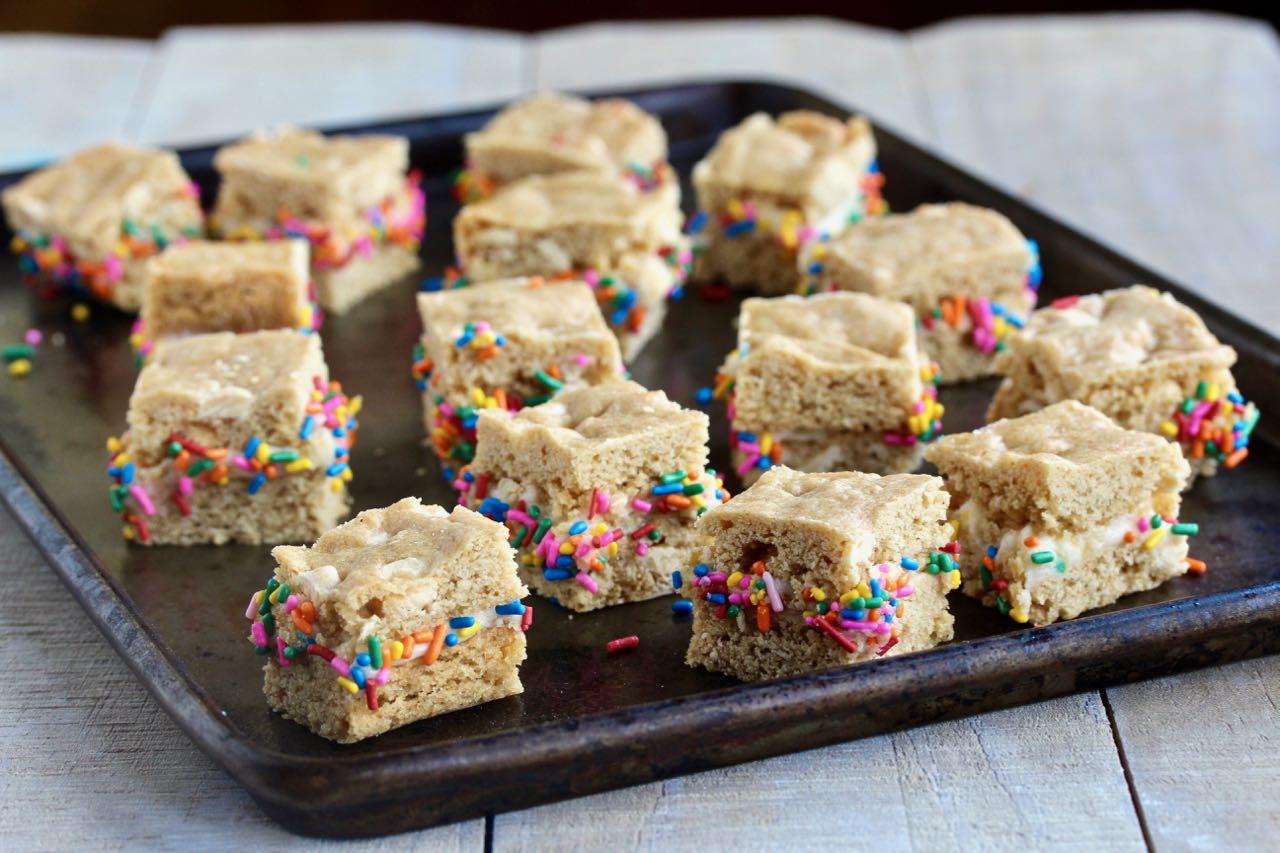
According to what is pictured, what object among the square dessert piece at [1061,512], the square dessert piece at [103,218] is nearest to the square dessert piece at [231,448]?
the square dessert piece at [103,218]

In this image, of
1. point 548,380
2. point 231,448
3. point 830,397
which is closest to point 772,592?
point 830,397

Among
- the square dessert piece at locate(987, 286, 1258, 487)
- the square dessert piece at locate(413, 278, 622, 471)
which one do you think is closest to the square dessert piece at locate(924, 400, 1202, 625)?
the square dessert piece at locate(987, 286, 1258, 487)

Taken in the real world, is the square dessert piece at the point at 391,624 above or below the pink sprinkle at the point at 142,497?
above

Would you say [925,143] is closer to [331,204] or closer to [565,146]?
[565,146]

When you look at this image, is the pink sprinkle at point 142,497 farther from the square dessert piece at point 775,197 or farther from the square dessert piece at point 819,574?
the square dessert piece at point 775,197

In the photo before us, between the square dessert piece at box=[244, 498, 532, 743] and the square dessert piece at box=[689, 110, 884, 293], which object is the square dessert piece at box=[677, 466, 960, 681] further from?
the square dessert piece at box=[689, 110, 884, 293]

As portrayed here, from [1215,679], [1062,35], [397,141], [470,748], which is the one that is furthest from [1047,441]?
[1062,35]
